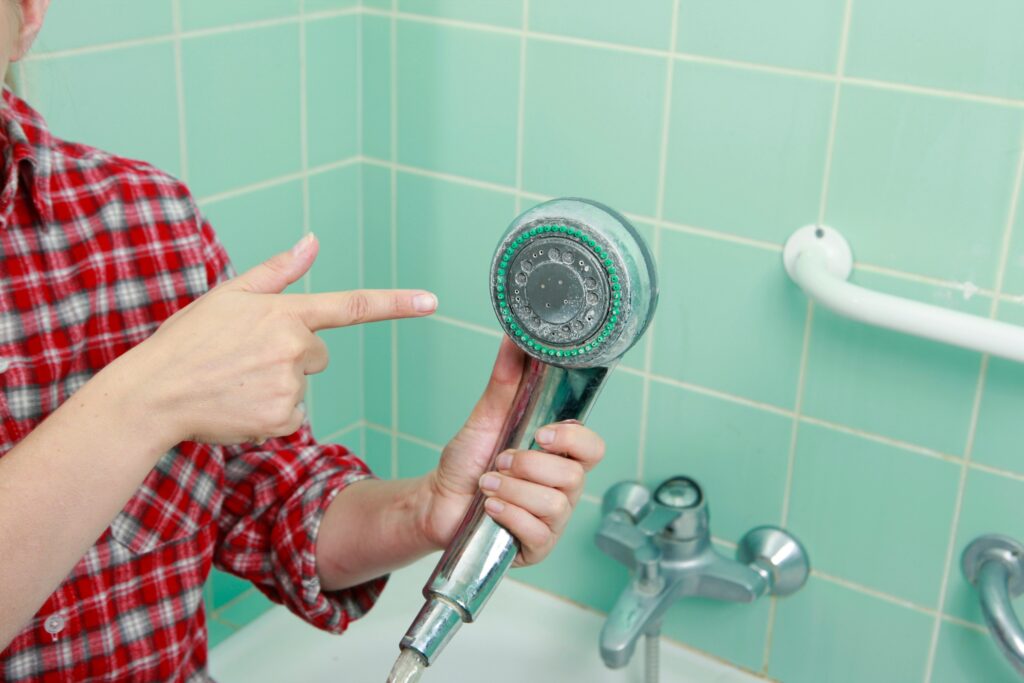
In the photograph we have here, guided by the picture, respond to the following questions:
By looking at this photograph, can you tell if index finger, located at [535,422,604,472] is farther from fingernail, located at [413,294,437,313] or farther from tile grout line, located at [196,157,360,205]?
tile grout line, located at [196,157,360,205]

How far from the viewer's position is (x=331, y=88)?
4.03 feet

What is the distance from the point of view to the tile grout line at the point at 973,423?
0.94m

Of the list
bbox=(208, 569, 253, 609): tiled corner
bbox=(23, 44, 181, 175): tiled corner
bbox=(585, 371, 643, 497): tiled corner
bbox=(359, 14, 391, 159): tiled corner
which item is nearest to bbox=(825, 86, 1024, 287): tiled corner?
bbox=(585, 371, 643, 497): tiled corner

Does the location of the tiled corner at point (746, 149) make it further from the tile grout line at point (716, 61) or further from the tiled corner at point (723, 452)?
the tiled corner at point (723, 452)

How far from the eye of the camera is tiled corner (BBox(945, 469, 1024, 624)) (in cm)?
100

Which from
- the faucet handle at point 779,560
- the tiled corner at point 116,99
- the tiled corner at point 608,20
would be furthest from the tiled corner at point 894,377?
the tiled corner at point 116,99

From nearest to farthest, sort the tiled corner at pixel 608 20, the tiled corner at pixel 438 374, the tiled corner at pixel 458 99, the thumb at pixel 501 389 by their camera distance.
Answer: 1. the thumb at pixel 501 389
2. the tiled corner at pixel 608 20
3. the tiled corner at pixel 458 99
4. the tiled corner at pixel 438 374

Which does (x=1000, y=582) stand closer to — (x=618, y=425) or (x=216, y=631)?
(x=618, y=425)

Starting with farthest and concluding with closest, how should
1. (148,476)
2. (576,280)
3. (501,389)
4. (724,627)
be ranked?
(724,627)
(148,476)
(501,389)
(576,280)

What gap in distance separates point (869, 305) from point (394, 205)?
1.84 ft

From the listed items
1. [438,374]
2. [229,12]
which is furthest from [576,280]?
[438,374]

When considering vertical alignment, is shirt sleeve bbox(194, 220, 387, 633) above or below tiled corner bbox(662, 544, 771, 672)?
above

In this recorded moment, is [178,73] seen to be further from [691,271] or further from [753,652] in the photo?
[753,652]

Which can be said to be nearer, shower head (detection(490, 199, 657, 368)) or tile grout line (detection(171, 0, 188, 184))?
shower head (detection(490, 199, 657, 368))
